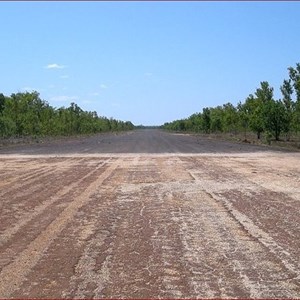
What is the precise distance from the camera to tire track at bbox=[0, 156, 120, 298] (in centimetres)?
496

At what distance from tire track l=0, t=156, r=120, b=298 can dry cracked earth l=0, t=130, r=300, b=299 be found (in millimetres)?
13

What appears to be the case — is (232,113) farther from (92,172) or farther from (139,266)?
(139,266)

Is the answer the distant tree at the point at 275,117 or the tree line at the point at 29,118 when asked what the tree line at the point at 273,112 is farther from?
the tree line at the point at 29,118

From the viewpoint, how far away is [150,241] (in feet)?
22.5

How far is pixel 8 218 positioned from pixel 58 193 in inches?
132

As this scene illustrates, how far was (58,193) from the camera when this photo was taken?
12.0m

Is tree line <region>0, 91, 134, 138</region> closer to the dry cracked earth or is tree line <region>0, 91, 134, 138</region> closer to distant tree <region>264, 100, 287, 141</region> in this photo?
distant tree <region>264, 100, 287, 141</region>

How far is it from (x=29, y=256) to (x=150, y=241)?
1.80 metres

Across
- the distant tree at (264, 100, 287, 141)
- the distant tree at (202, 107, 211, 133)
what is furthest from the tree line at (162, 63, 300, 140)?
the distant tree at (202, 107, 211, 133)

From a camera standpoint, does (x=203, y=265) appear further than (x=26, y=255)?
No

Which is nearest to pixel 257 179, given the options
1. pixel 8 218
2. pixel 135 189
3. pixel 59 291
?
pixel 135 189

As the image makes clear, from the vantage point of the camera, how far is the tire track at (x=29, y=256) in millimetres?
4965

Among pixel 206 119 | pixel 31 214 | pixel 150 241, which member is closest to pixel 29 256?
pixel 150 241

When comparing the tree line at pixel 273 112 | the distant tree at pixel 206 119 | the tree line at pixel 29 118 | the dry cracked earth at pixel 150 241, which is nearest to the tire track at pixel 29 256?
the dry cracked earth at pixel 150 241
